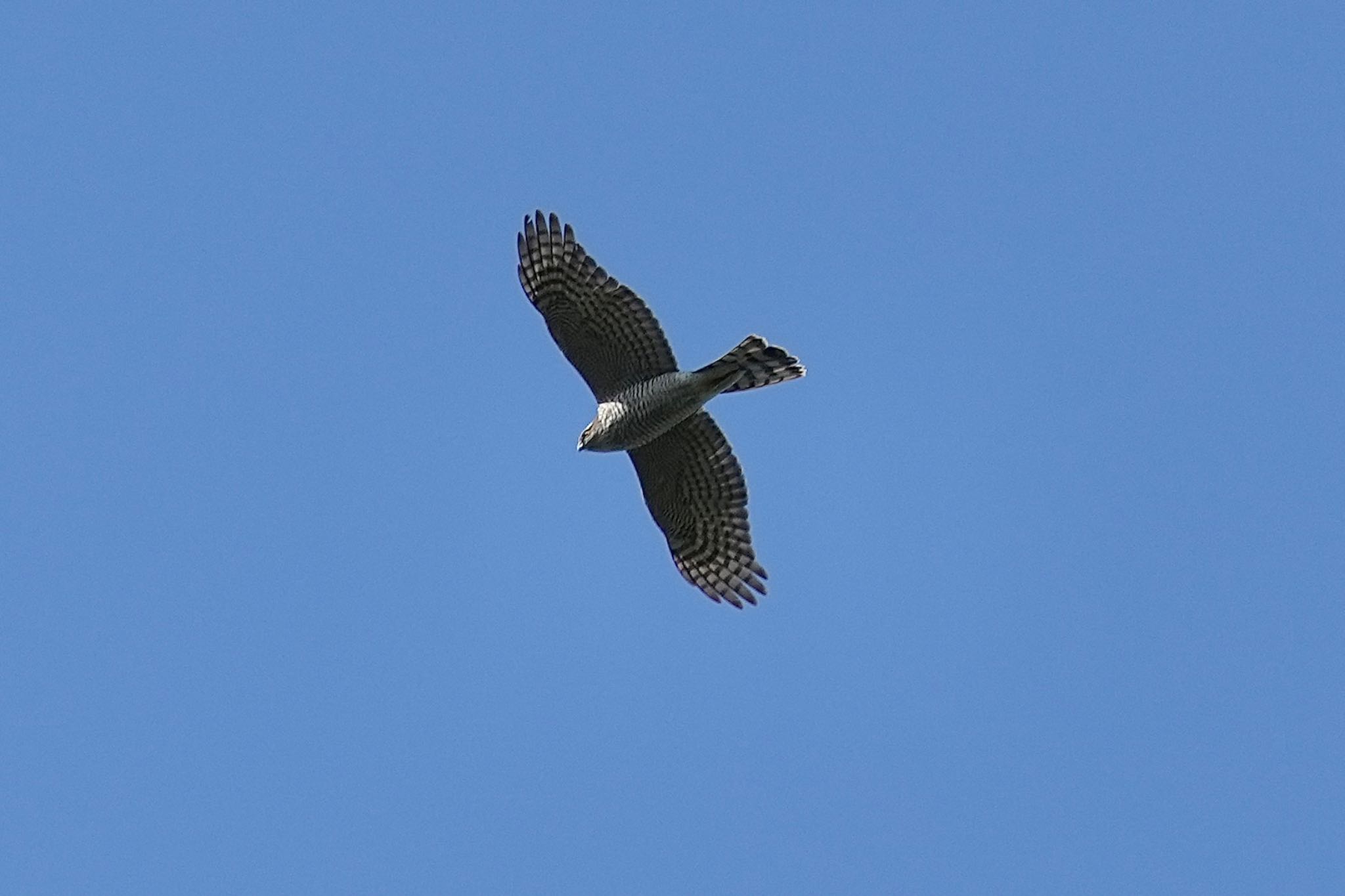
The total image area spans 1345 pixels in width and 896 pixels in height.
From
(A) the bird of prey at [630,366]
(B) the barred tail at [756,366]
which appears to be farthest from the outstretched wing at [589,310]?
(B) the barred tail at [756,366]

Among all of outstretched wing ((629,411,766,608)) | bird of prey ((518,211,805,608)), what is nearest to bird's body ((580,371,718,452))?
bird of prey ((518,211,805,608))

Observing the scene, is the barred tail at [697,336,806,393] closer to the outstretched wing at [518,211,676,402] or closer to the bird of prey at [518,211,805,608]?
Result: the bird of prey at [518,211,805,608]

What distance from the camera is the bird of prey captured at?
901 inches

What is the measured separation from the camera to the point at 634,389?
23156 mm

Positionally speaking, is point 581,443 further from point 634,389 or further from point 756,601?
point 756,601

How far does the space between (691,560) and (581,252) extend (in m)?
4.10

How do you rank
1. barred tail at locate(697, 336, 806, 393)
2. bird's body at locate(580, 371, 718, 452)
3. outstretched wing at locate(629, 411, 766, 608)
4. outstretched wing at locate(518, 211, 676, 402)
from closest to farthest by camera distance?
1. barred tail at locate(697, 336, 806, 393)
2. bird's body at locate(580, 371, 718, 452)
3. outstretched wing at locate(518, 211, 676, 402)
4. outstretched wing at locate(629, 411, 766, 608)

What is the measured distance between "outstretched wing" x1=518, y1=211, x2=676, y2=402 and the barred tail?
0.62m

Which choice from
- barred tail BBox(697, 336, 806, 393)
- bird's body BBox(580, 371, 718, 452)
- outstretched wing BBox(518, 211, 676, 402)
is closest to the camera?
barred tail BBox(697, 336, 806, 393)

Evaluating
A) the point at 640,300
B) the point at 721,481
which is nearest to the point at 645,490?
the point at 721,481

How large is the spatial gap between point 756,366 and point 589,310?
6.19ft

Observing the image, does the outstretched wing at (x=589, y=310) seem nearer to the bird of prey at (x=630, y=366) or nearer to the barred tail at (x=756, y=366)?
the bird of prey at (x=630, y=366)

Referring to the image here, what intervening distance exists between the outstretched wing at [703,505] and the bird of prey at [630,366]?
0.8 inches

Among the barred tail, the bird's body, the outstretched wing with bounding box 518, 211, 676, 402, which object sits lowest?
→ the bird's body
